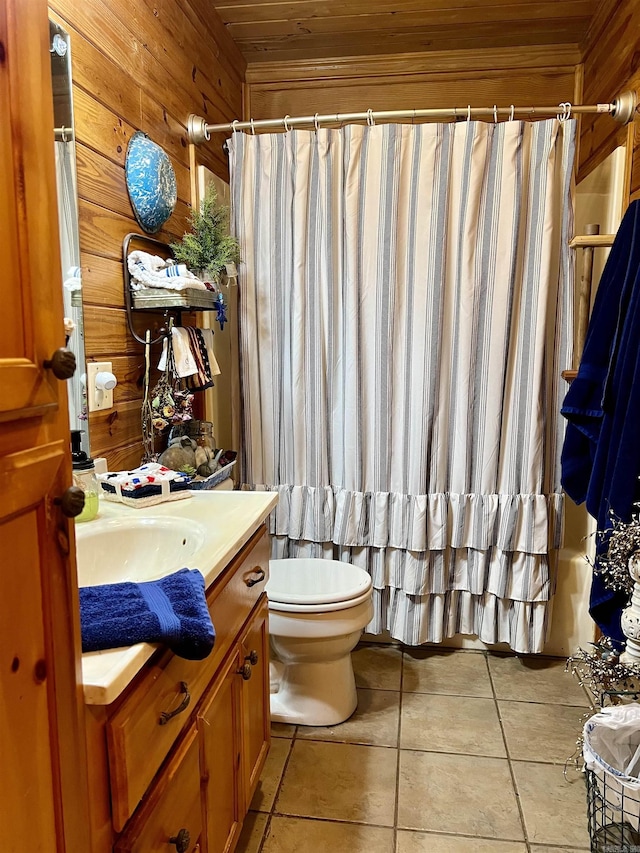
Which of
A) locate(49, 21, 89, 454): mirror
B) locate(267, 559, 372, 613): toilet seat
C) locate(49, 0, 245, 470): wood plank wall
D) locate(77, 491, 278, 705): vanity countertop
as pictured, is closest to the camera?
locate(77, 491, 278, 705): vanity countertop

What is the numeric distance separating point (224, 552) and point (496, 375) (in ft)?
4.48

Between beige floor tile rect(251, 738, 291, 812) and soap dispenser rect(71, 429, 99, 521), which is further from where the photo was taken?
beige floor tile rect(251, 738, 291, 812)

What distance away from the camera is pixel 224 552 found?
3.98 feet

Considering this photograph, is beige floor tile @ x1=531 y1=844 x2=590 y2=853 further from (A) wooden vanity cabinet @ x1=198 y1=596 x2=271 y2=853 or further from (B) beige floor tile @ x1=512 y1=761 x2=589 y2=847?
(A) wooden vanity cabinet @ x1=198 y1=596 x2=271 y2=853

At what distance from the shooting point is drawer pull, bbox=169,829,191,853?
1030 mm

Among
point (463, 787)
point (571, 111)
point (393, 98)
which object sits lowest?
point (463, 787)

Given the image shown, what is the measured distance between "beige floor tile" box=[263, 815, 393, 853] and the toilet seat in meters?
0.55

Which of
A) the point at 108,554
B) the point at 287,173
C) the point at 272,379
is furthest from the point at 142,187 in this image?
the point at 108,554

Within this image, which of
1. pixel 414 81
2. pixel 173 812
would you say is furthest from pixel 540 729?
pixel 414 81

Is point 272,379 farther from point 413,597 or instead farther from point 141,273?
point 413,597

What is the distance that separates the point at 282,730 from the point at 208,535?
1.07m

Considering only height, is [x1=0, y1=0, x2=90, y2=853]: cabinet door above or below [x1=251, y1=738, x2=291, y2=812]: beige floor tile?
above

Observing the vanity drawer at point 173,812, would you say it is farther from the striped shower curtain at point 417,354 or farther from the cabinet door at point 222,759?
the striped shower curtain at point 417,354

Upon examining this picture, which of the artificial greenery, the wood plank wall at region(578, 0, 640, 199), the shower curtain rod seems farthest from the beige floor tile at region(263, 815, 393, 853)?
the shower curtain rod
